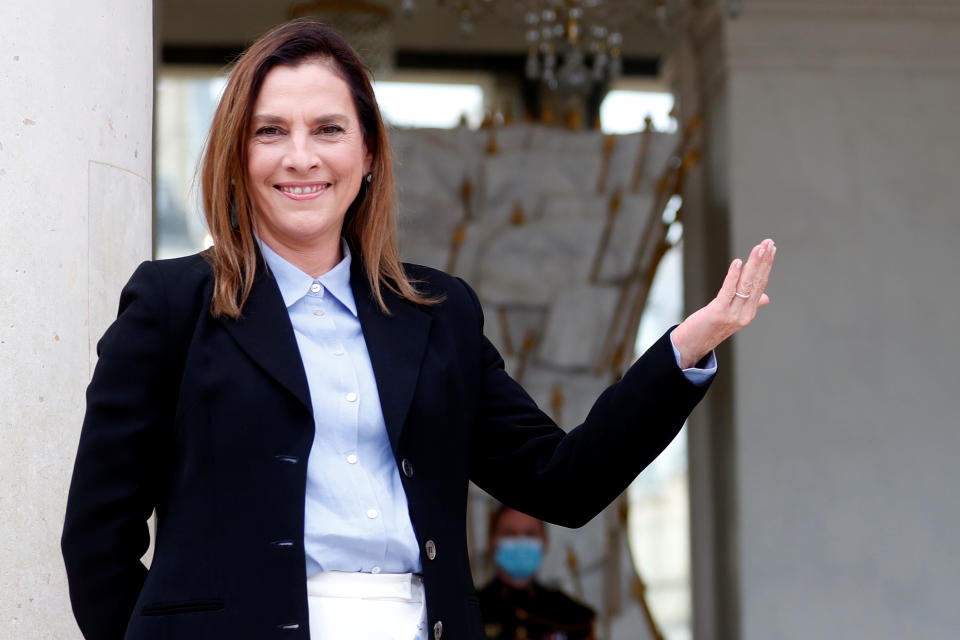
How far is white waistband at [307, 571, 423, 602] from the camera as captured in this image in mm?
1625

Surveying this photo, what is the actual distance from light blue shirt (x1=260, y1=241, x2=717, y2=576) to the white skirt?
0.05 feet

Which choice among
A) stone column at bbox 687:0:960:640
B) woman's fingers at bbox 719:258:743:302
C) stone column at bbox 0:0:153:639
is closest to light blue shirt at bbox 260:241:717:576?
woman's fingers at bbox 719:258:743:302

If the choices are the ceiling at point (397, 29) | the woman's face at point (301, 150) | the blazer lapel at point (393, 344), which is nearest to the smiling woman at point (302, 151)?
the woman's face at point (301, 150)

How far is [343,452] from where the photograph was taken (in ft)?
5.46

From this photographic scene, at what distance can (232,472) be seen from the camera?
1616 mm

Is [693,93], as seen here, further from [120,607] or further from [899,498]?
[120,607]

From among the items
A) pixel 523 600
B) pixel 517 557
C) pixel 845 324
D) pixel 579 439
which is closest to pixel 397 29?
pixel 845 324

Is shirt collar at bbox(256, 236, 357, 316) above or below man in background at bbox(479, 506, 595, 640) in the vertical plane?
above

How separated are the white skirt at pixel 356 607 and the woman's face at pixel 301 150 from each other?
0.46 metres

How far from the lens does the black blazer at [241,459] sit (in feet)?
5.21

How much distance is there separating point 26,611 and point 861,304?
4.29 metres

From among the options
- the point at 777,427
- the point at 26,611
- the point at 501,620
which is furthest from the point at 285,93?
the point at 777,427

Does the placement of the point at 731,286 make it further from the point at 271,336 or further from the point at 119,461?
the point at 119,461

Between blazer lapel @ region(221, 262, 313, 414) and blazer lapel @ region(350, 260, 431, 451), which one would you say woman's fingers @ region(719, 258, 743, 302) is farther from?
blazer lapel @ region(221, 262, 313, 414)
